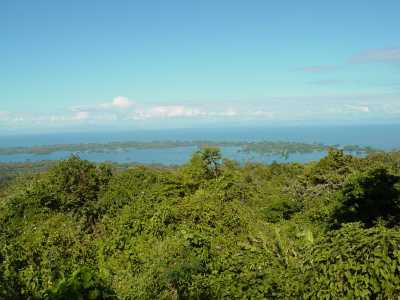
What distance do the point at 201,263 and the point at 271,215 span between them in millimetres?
8147

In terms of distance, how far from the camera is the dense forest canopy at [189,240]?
4777 mm

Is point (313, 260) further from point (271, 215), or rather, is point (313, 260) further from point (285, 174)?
point (285, 174)

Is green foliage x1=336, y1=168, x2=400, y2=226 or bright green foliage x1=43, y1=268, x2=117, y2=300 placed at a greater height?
bright green foliage x1=43, y1=268, x2=117, y2=300

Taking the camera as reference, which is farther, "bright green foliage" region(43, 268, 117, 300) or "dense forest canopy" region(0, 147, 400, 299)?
"dense forest canopy" region(0, 147, 400, 299)

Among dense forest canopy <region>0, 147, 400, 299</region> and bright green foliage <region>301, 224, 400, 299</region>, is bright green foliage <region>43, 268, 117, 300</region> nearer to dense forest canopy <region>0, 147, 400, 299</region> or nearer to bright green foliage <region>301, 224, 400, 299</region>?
dense forest canopy <region>0, 147, 400, 299</region>

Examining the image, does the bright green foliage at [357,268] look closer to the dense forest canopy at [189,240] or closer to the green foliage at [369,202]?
the dense forest canopy at [189,240]

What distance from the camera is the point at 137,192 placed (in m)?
13.0

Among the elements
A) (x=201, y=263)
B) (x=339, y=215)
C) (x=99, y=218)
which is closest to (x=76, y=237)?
(x=99, y=218)

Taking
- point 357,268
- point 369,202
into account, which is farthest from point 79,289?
point 369,202

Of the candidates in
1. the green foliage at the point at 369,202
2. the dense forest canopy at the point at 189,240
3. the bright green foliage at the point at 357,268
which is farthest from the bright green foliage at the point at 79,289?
the green foliage at the point at 369,202

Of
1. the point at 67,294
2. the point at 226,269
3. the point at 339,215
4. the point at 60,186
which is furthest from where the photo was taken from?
the point at 60,186

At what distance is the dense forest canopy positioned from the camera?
4777mm

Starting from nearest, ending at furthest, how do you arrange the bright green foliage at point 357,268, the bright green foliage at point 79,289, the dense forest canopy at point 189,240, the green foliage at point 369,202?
the bright green foliage at point 79,289 < the bright green foliage at point 357,268 < the dense forest canopy at point 189,240 < the green foliage at point 369,202

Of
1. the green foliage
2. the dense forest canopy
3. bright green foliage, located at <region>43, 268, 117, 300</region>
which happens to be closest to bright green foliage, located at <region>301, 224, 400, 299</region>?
the dense forest canopy
